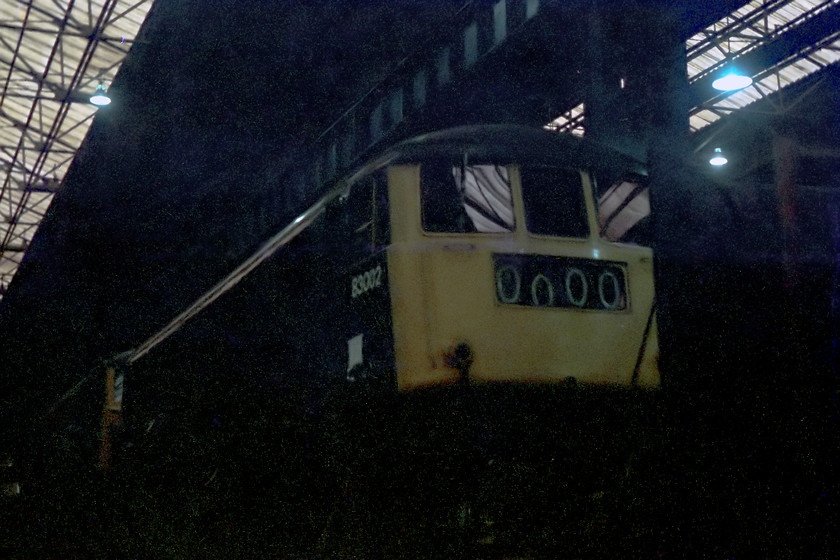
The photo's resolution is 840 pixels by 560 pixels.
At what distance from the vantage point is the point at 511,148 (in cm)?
625

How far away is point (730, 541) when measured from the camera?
13.5 feet

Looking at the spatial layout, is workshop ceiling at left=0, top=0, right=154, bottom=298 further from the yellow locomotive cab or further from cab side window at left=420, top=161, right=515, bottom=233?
the yellow locomotive cab

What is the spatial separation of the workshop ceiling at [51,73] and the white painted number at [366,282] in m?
6.83

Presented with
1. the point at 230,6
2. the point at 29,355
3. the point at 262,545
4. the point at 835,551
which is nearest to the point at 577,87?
the point at 230,6

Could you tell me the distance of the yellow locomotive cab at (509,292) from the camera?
552 centimetres

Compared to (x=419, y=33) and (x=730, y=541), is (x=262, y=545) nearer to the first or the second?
(x=730, y=541)

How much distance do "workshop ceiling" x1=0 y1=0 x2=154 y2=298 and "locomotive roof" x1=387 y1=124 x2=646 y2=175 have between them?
6546 millimetres

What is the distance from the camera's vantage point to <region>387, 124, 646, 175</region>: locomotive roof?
6.11 meters

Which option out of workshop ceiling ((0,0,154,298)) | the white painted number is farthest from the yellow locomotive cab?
workshop ceiling ((0,0,154,298))

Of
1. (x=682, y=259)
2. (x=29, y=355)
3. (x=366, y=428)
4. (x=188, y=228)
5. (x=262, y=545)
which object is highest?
(x=188, y=228)

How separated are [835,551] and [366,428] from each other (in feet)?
10.7

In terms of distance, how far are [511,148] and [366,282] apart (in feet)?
4.91

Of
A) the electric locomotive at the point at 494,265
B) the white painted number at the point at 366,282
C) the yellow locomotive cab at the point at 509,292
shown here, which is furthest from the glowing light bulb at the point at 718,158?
the white painted number at the point at 366,282

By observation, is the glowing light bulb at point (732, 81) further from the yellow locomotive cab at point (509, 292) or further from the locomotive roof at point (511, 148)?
the yellow locomotive cab at point (509, 292)
